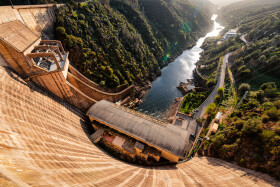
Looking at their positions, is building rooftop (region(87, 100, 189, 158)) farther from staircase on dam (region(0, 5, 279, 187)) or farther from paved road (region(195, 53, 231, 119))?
paved road (region(195, 53, 231, 119))

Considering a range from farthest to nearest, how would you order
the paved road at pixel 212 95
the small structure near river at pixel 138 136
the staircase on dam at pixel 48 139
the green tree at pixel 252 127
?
the paved road at pixel 212 95 < the small structure near river at pixel 138 136 < the green tree at pixel 252 127 < the staircase on dam at pixel 48 139

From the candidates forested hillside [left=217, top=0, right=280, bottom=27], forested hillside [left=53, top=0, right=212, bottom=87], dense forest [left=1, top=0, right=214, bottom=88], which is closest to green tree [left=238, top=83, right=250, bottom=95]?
dense forest [left=1, top=0, right=214, bottom=88]

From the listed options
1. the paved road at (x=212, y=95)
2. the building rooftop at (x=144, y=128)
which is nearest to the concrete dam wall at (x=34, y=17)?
the building rooftop at (x=144, y=128)

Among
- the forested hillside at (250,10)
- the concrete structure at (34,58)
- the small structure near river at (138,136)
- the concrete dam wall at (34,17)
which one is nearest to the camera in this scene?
the concrete structure at (34,58)

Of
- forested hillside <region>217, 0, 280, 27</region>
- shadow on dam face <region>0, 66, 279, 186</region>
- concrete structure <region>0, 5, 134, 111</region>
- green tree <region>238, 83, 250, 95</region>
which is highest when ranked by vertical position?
forested hillside <region>217, 0, 280, 27</region>

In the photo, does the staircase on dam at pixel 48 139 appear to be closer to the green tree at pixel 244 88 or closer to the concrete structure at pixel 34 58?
the concrete structure at pixel 34 58
